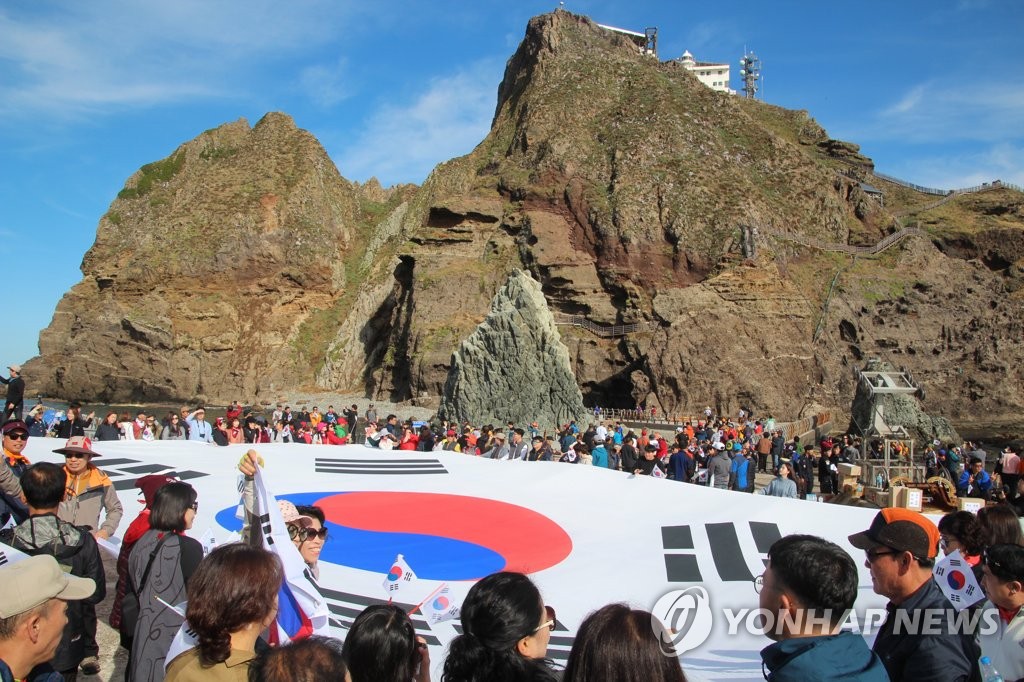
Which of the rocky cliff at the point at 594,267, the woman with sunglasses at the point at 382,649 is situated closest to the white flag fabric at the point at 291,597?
the woman with sunglasses at the point at 382,649

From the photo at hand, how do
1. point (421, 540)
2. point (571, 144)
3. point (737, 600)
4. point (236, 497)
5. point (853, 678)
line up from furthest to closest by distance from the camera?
point (571, 144)
point (236, 497)
point (421, 540)
point (737, 600)
point (853, 678)

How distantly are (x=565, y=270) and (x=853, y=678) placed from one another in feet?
166

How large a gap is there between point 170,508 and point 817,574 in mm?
3782

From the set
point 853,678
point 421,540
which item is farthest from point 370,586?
point 853,678

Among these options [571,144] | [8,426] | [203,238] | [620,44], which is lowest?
[8,426]

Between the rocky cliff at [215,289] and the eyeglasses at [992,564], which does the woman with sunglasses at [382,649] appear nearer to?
the eyeglasses at [992,564]

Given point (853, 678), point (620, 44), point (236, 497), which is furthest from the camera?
point (620, 44)

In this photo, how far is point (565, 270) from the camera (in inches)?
2078

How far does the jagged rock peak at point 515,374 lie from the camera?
32.8 metres

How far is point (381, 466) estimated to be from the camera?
13148 mm

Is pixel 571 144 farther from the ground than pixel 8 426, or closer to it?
farther from the ground

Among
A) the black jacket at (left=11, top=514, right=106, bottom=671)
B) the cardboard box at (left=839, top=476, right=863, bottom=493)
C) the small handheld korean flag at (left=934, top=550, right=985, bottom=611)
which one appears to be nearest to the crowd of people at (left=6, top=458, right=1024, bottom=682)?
the small handheld korean flag at (left=934, top=550, right=985, bottom=611)

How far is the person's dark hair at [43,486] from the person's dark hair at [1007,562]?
235 inches

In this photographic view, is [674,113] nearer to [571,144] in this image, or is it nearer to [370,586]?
[571,144]
